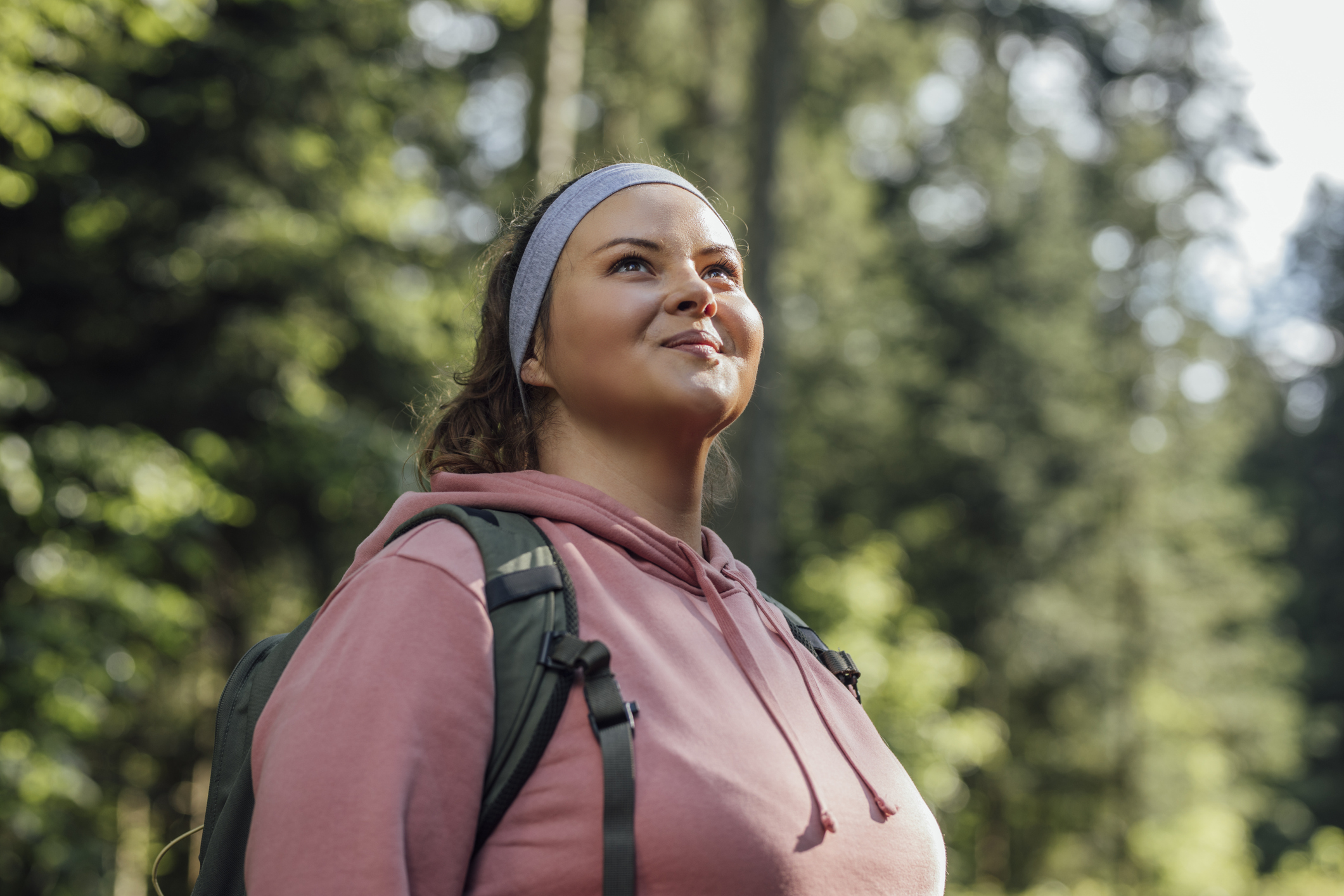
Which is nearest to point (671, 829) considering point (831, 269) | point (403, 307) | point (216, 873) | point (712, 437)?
point (216, 873)

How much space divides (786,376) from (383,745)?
53.7 ft

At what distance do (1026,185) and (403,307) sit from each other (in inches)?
559

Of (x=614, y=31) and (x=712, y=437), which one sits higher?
(x=614, y=31)

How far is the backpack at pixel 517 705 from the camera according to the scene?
120 cm

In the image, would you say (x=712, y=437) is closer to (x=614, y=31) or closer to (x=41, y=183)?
(x=41, y=183)

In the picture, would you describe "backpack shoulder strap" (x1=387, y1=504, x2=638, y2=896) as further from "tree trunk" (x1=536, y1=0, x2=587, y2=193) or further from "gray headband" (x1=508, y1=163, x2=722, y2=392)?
"tree trunk" (x1=536, y1=0, x2=587, y2=193)

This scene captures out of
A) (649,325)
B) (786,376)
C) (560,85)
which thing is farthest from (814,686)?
(786,376)

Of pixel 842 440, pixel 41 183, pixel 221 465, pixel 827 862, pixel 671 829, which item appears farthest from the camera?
pixel 842 440

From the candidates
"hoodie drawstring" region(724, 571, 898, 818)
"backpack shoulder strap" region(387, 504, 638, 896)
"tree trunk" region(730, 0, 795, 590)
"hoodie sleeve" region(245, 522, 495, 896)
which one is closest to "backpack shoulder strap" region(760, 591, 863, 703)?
"hoodie drawstring" region(724, 571, 898, 818)

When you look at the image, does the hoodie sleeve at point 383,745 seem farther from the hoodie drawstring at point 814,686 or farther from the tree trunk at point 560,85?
the tree trunk at point 560,85

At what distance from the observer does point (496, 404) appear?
71.7 inches

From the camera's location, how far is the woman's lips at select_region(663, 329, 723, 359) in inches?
62.8

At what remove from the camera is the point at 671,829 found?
1.20 meters

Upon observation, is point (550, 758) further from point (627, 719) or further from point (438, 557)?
point (438, 557)
